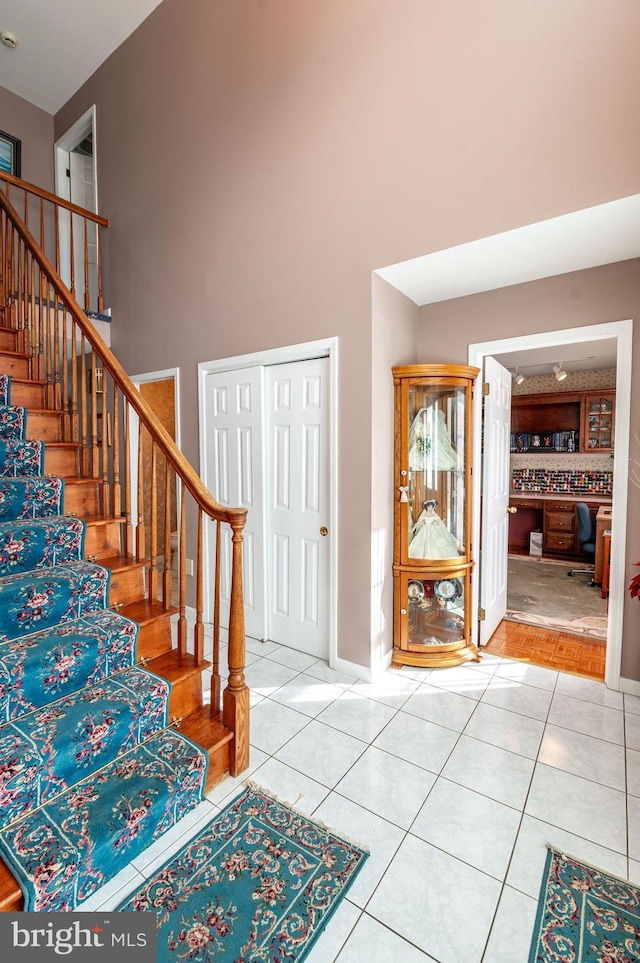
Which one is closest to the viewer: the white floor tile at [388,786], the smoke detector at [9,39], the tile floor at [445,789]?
the tile floor at [445,789]

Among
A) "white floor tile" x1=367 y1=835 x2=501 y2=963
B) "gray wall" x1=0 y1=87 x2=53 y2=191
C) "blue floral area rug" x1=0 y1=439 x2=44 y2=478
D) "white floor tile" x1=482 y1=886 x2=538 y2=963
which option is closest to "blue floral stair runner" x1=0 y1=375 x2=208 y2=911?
"blue floral area rug" x1=0 y1=439 x2=44 y2=478

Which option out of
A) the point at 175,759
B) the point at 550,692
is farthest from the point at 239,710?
the point at 550,692

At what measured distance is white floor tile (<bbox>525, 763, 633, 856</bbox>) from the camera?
1.76 metres

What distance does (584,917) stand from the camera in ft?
4.73

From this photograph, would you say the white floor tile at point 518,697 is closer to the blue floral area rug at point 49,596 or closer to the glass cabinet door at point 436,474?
the glass cabinet door at point 436,474

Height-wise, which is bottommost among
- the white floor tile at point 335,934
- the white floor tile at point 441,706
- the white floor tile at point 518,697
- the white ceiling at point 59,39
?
the white floor tile at point 335,934

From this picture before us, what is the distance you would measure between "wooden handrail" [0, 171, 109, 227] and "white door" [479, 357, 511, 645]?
4.00 m

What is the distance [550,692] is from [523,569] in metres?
3.14

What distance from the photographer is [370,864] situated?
1621 millimetres

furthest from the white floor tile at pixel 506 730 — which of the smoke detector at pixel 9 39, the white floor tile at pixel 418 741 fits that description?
the smoke detector at pixel 9 39

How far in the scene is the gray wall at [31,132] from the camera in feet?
15.9

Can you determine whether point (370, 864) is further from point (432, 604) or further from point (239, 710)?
point (432, 604)

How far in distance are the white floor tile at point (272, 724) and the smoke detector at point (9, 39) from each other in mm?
6296

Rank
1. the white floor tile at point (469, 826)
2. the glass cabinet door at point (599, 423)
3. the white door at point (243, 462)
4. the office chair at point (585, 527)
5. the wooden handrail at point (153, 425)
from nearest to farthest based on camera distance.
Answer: the white floor tile at point (469, 826) → the wooden handrail at point (153, 425) → the white door at point (243, 462) → the office chair at point (585, 527) → the glass cabinet door at point (599, 423)
